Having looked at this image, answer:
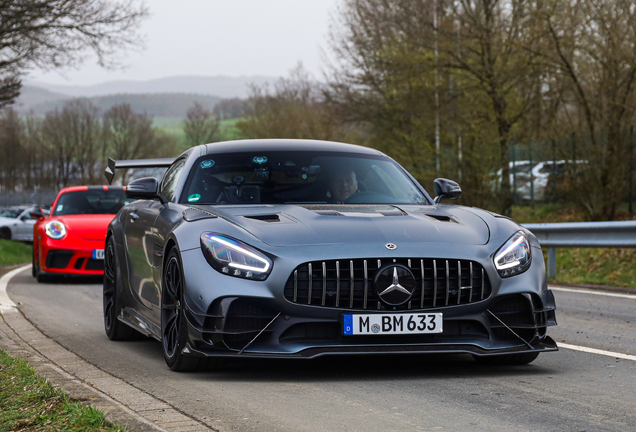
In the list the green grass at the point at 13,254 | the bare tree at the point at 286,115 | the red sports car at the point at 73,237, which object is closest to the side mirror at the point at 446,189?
the red sports car at the point at 73,237

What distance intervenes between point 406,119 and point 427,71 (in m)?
3.41

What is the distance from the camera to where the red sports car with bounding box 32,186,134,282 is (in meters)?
13.6

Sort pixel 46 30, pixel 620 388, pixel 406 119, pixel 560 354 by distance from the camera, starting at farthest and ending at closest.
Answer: pixel 406 119 < pixel 46 30 < pixel 560 354 < pixel 620 388

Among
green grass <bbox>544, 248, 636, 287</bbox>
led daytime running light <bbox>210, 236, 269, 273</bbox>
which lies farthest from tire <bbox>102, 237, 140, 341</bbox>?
green grass <bbox>544, 248, 636, 287</bbox>

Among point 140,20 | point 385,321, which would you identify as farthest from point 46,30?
point 385,321

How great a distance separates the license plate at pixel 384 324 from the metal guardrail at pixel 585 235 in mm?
7953

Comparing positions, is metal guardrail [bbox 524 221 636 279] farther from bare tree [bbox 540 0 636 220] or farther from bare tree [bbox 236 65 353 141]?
bare tree [bbox 236 65 353 141]

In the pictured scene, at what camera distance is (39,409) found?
437cm

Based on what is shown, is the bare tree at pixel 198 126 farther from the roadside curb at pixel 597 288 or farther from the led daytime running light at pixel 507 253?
the led daytime running light at pixel 507 253

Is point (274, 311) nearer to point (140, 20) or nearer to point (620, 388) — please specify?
point (620, 388)

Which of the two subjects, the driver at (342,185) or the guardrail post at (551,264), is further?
the guardrail post at (551,264)

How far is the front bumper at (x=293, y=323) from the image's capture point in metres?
5.00

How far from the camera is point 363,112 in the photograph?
1303 inches

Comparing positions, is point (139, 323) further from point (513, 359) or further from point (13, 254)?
point (13, 254)
